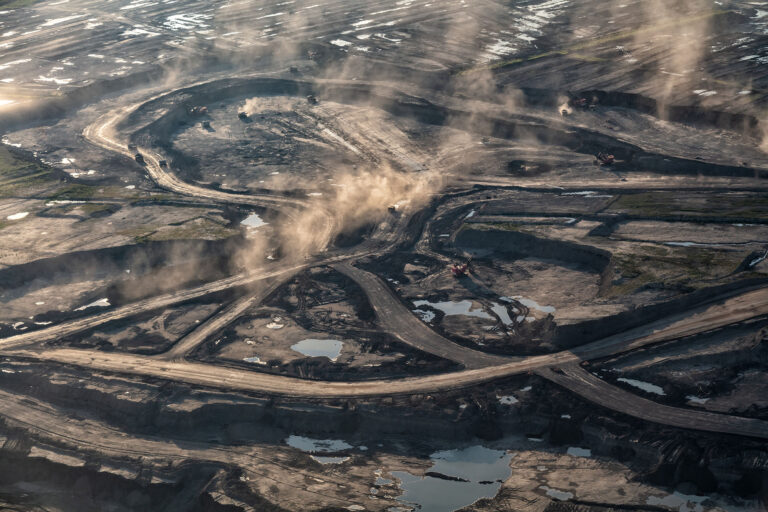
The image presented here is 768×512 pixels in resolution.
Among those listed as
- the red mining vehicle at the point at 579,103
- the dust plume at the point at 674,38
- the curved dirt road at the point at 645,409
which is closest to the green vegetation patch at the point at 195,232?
the curved dirt road at the point at 645,409

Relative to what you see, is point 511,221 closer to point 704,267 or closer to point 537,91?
point 704,267

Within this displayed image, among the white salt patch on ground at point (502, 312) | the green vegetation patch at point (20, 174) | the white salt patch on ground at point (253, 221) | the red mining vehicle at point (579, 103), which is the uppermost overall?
the red mining vehicle at point (579, 103)

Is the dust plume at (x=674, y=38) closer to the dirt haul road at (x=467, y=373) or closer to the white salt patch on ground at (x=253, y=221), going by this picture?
the dirt haul road at (x=467, y=373)

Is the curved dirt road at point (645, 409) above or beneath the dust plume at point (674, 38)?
beneath

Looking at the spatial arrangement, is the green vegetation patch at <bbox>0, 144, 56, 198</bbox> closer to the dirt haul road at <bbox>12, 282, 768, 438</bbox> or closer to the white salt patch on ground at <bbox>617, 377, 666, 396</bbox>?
the dirt haul road at <bbox>12, 282, 768, 438</bbox>

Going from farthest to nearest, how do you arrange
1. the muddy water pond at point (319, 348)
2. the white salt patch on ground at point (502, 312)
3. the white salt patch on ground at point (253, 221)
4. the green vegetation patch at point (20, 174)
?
the green vegetation patch at point (20, 174), the white salt patch on ground at point (253, 221), the white salt patch on ground at point (502, 312), the muddy water pond at point (319, 348)

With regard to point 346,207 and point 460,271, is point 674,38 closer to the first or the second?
point 346,207

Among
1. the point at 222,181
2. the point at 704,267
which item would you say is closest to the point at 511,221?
the point at 704,267
